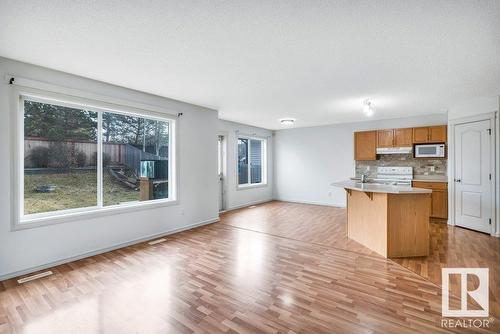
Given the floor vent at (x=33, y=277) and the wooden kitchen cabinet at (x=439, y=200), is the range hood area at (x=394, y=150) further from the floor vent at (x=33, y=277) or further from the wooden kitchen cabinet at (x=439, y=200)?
the floor vent at (x=33, y=277)

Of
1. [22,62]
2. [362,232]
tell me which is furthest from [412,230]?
[22,62]

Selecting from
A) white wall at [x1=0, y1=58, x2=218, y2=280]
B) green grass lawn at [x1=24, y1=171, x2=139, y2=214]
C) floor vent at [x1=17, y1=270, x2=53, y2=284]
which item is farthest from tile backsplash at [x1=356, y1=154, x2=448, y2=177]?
floor vent at [x1=17, y1=270, x2=53, y2=284]

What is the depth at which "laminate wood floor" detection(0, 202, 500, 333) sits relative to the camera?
202 cm

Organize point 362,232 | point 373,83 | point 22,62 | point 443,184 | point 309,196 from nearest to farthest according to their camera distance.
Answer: point 22,62
point 373,83
point 362,232
point 443,184
point 309,196

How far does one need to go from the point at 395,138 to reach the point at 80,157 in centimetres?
677

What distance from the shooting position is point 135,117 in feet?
14.1

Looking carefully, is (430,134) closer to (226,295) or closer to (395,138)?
(395,138)

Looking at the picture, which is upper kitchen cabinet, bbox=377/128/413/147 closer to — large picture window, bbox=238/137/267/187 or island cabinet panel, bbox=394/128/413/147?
island cabinet panel, bbox=394/128/413/147

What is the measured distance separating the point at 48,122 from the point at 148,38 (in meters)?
2.11

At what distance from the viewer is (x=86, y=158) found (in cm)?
366

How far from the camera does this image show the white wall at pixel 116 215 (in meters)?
2.83

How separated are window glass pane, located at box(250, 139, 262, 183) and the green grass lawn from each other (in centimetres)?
450

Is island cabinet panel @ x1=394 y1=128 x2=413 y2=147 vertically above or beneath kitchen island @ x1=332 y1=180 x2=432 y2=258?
above

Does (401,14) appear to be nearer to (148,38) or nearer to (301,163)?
(148,38)
